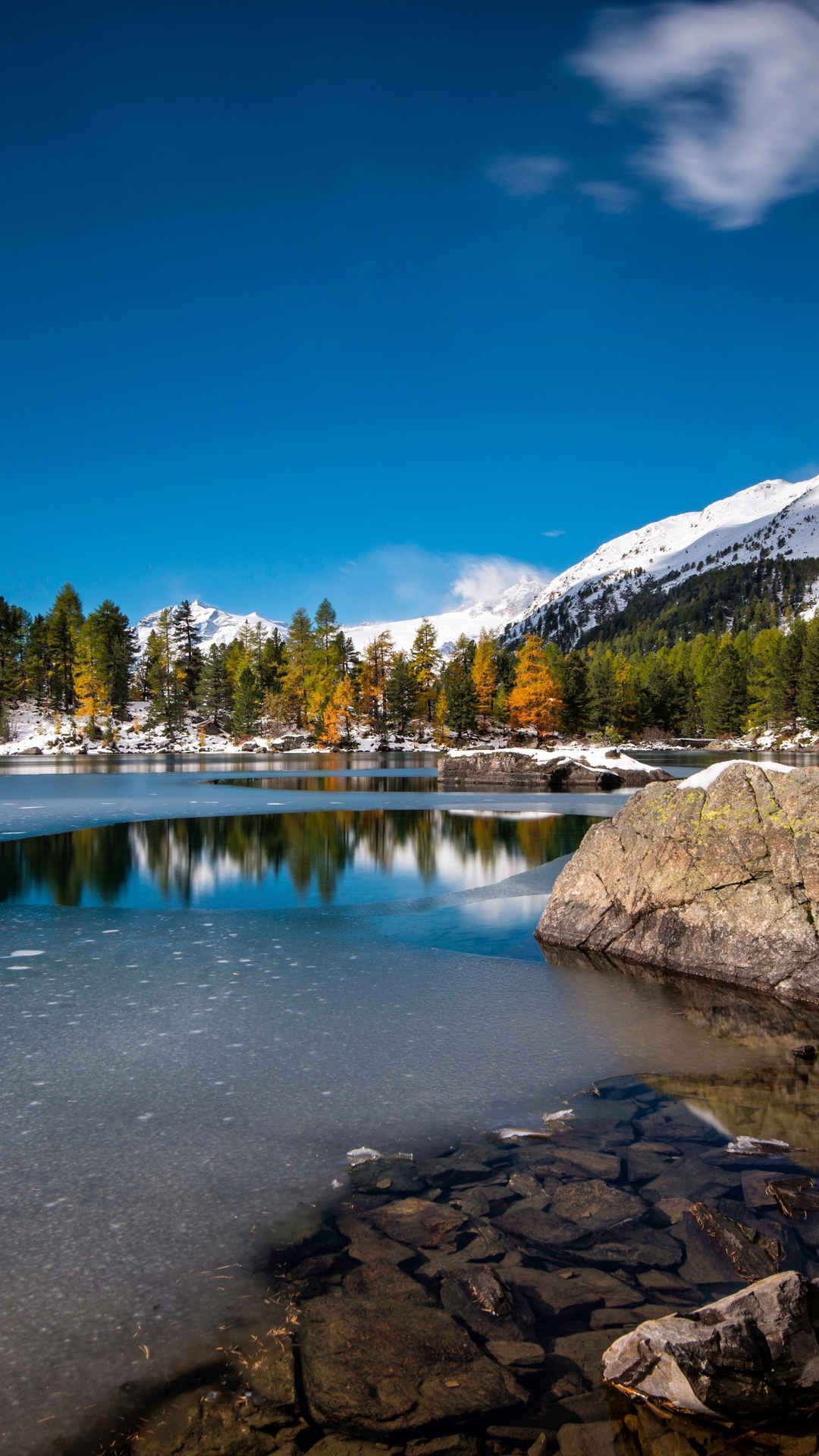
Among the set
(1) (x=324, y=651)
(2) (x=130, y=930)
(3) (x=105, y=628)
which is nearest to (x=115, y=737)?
(3) (x=105, y=628)

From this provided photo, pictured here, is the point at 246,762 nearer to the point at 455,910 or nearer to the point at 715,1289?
the point at 455,910

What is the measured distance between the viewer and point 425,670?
11369 centimetres

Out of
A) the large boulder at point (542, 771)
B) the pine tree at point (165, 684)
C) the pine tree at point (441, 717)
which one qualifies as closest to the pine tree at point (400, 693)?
the pine tree at point (441, 717)

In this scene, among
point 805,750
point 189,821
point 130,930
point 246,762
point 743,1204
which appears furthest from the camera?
point 805,750

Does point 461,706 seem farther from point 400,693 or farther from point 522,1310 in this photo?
point 522,1310

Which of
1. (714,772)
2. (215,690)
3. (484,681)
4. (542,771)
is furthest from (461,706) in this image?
(714,772)

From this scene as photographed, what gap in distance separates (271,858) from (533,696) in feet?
255

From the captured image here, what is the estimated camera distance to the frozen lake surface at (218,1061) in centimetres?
377

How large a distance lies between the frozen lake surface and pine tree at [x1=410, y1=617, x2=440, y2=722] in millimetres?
96622

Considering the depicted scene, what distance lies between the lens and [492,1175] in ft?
15.8

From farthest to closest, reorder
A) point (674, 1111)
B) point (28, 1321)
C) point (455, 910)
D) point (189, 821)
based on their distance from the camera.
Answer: point (189, 821) < point (455, 910) < point (674, 1111) < point (28, 1321)

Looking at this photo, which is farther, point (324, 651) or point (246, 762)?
point (324, 651)

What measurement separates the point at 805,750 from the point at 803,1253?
3816 inches

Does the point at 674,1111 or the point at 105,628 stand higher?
the point at 105,628
